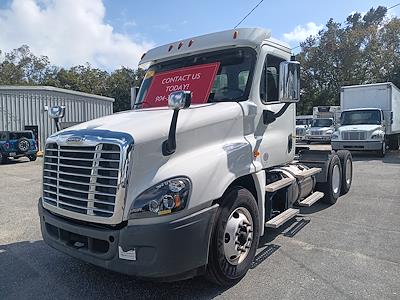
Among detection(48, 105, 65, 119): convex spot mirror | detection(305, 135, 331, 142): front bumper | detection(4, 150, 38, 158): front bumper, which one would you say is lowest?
detection(4, 150, 38, 158): front bumper

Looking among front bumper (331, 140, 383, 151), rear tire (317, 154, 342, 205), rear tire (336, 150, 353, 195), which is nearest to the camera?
rear tire (317, 154, 342, 205)

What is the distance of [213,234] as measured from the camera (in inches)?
147

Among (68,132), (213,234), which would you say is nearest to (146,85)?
(68,132)

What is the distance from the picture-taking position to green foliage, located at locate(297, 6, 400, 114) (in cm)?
4494

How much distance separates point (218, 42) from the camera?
4895 mm

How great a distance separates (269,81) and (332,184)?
3.54m

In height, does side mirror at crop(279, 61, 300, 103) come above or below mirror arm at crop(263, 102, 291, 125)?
above

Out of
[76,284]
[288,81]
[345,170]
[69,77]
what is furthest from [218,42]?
[69,77]

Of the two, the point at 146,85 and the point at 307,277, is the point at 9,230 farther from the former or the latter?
the point at 307,277

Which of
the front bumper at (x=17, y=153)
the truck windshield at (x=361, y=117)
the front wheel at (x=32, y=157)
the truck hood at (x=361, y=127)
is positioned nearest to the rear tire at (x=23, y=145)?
the front bumper at (x=17, y=153)

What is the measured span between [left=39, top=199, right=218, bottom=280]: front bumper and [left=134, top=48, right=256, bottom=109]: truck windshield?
5.31 feet

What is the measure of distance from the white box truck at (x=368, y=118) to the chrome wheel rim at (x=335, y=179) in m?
10.4

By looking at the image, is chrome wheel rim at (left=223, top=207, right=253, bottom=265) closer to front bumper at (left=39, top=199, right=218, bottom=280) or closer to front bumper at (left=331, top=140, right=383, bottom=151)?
front bumper at (left=39, top=199, right=218, bottom=280)

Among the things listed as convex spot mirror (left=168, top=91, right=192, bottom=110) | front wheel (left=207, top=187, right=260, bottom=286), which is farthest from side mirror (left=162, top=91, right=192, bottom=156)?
front wheel (left=207, top=187, right=260, bottom=286)
